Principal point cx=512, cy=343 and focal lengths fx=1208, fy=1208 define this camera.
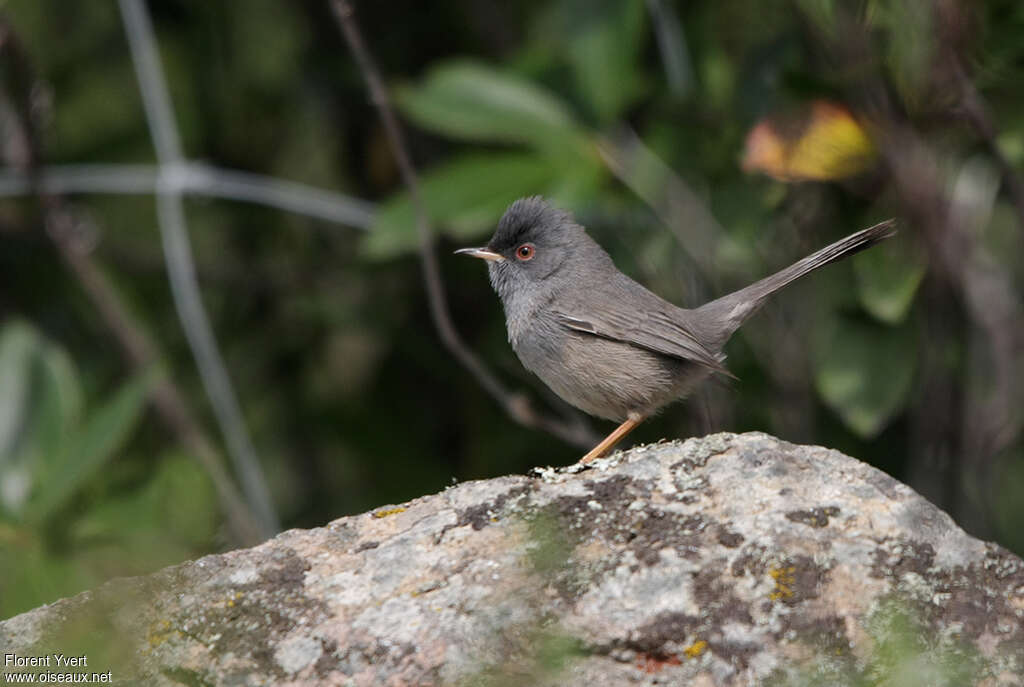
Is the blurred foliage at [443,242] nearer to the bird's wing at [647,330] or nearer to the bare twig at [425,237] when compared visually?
the bird's wing at [647,330]

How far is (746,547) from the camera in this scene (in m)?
2.62

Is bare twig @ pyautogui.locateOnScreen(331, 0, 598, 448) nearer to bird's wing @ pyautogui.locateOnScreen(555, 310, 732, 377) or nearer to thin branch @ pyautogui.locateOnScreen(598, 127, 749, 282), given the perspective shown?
bird's wing @ pyautogui.locateOnScreen(555, 310, 732, 377)

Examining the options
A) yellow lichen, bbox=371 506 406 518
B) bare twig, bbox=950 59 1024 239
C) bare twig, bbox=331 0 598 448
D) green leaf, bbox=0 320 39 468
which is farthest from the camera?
green leaf, bbox=0 320 39 468

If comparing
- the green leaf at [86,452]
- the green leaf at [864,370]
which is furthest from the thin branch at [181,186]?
the green leaf at [864,370]

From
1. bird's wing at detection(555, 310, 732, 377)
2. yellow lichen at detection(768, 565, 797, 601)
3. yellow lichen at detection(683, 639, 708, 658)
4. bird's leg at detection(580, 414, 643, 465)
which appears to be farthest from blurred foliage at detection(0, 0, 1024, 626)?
yellow lichen at detection(683, 639, 708, 658)

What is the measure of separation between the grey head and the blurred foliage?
108mm

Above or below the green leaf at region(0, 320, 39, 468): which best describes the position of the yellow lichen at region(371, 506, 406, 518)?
below

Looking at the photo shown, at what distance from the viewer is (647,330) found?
177 inches

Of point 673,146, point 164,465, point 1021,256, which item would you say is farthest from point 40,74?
point 1021,256

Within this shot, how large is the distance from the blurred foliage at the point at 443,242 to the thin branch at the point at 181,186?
32 cm

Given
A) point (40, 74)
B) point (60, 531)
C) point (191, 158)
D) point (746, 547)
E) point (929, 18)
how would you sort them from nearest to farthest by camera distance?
1. point (746, 547)
2. point (929, 18)
3. point (60, 531)
4. point (40, 74)
5. point (191, 158)

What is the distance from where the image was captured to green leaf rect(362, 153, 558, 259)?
4715 mm

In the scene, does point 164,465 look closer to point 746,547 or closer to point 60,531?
point 60,531

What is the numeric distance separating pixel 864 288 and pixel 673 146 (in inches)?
40.2
